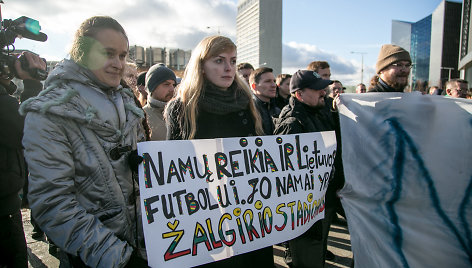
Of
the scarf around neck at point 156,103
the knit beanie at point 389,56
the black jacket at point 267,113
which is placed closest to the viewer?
the knit beanie at point 389,56

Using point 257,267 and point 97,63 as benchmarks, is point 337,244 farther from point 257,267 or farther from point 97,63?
point 97,63

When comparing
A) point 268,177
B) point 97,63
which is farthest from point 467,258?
point 97,63

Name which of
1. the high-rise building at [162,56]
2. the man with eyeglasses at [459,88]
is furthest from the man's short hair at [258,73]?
the high-rise building at [162,56]

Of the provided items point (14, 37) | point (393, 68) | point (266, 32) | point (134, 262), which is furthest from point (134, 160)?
point (266, 32)

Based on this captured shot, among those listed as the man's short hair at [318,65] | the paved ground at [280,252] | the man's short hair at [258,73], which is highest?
the man's short hair at [318,65]

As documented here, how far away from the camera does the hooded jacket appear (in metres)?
1.24

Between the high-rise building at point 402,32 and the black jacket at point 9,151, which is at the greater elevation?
the high-rise building at point 402,32

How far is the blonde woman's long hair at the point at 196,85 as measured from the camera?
193cm

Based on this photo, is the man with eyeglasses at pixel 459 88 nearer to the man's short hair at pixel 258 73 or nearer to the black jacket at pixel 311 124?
the man's short hair at pixel 258 73

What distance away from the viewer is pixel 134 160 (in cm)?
147

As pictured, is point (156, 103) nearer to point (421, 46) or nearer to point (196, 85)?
point (196, 85)

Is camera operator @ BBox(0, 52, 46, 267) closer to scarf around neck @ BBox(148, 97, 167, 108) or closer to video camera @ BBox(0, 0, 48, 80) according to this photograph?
video camera @ BBox(0, 0, 48, 80)

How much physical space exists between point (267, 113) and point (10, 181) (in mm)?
2856

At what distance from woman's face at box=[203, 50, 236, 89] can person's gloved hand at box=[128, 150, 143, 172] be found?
811mm
